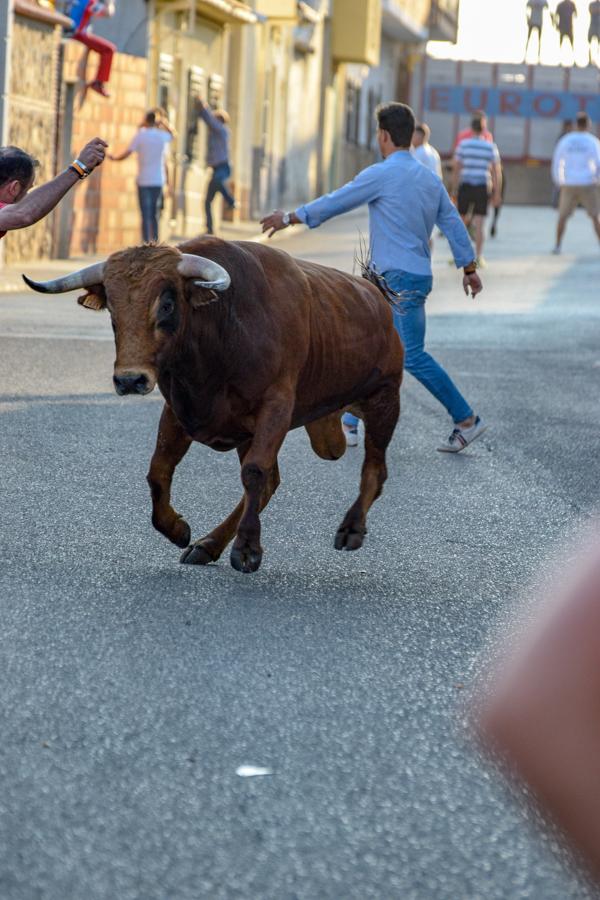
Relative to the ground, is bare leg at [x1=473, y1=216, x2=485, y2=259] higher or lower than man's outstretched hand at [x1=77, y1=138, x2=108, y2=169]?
lower

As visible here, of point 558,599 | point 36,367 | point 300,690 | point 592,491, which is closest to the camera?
point 558,599

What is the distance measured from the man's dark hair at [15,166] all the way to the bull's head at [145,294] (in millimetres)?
1644

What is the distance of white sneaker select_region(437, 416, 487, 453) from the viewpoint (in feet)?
34.6

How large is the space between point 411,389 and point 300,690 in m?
8.98

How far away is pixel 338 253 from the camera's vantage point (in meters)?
28.8

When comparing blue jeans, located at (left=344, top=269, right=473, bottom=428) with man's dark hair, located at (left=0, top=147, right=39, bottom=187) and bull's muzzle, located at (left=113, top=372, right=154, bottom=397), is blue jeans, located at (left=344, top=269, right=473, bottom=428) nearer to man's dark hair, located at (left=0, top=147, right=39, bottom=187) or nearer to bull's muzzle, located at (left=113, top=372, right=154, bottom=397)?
man's dark hair, located at (left=0, top=147, right=39, bottom=187)

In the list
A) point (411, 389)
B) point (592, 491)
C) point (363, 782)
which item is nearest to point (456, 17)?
point (411, 389)

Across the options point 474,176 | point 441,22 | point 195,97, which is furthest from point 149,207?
point 441,22

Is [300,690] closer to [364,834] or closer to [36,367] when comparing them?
[364,834]

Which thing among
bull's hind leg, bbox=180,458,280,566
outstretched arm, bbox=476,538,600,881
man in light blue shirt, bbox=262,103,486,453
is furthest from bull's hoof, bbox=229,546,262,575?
outstretched arm, bbox=476,538,600,881

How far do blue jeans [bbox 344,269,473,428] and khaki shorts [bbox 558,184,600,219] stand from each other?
18586mm

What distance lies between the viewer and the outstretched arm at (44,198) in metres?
7.70

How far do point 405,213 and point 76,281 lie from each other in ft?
12.2

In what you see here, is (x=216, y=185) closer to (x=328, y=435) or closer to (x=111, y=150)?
(x=111, y=150)
